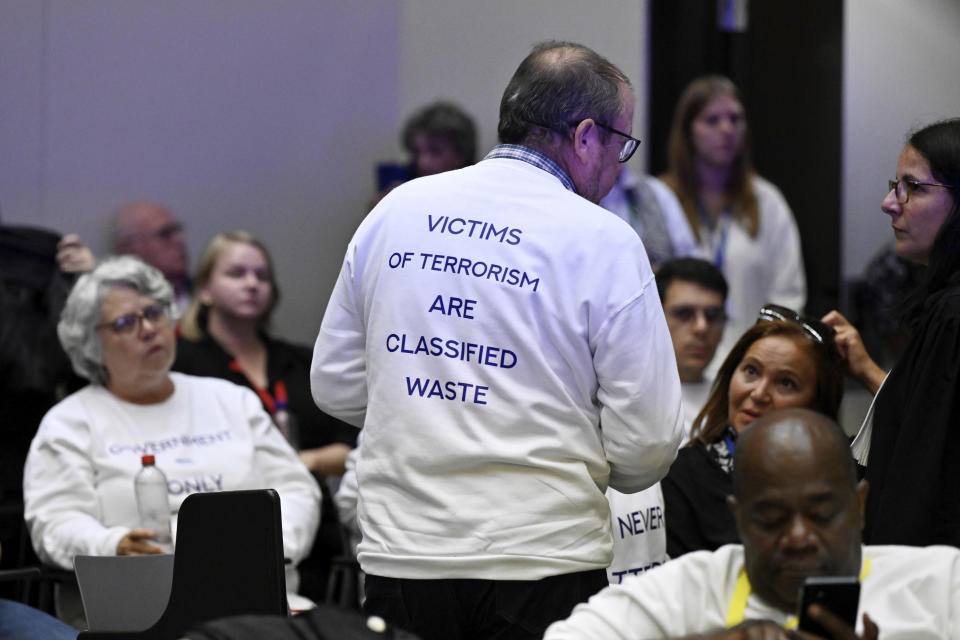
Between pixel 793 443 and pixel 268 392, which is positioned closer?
pixel 793 443

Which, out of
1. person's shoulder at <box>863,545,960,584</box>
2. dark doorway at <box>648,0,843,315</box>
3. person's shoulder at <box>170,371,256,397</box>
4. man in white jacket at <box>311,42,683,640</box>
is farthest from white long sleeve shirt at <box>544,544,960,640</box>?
dark doorway at <box>648,0,843,315</box>

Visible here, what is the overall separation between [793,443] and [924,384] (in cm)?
68

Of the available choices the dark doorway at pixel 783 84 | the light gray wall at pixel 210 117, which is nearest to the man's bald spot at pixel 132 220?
the light gray wall at pixel 210 117

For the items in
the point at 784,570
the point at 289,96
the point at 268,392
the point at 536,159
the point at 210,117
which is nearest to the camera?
the point at 784,570

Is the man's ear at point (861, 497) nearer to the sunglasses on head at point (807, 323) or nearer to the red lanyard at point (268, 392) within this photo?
the sunglasses on head at point (807, 323)

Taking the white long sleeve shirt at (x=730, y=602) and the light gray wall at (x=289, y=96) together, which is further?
the light gray wall at (x=289, y=96)

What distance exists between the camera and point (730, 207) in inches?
211

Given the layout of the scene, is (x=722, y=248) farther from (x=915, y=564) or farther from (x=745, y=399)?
(x=915, y=564)

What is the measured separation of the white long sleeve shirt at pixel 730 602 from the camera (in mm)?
1965

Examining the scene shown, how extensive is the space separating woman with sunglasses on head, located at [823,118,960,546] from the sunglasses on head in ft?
1.10

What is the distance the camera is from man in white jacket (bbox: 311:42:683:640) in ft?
7.72

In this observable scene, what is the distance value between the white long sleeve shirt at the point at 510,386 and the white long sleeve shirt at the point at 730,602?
1.17ft

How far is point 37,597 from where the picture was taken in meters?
4.23

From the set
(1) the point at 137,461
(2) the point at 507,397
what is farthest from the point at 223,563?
(1) the point at 137,461
